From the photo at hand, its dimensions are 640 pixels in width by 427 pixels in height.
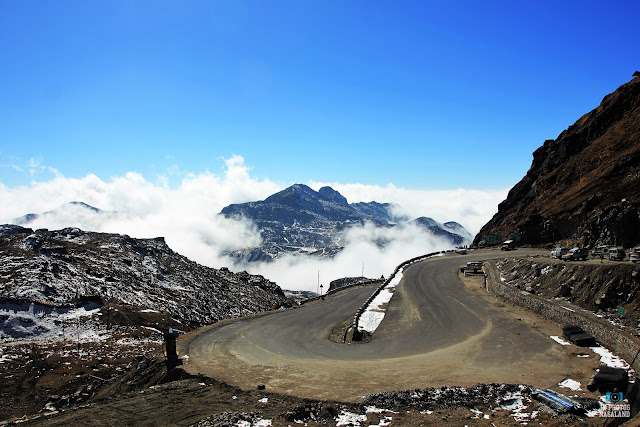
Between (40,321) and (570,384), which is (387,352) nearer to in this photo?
(570,384)

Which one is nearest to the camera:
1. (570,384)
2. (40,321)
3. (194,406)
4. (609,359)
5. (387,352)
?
(194,406)

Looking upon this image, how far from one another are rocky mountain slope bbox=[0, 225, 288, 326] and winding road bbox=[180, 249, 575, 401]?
78.7ft

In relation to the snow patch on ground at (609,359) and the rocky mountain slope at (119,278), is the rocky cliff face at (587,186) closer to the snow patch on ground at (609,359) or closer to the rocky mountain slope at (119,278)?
the snow patch on ground at (609,359)

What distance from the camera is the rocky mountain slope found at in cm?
5353

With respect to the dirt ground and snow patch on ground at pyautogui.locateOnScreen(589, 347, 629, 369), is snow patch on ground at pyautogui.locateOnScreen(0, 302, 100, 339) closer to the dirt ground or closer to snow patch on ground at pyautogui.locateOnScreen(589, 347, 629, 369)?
the dirt ground

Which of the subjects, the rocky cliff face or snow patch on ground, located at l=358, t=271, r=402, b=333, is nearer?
snow patch on ground, located at l=358, t=271, r=402, b=333

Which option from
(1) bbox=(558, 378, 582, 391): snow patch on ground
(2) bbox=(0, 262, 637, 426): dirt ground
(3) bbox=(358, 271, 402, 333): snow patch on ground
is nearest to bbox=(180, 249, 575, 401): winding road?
(1) bbox=(558, 378, 582, 391): snow patch on ground

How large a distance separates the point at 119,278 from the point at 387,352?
5189 centimetres

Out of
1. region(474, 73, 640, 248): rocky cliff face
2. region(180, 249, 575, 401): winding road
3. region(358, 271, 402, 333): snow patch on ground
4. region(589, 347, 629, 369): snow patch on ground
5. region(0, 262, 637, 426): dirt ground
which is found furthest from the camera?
region(474, 73, 640, 248): rocky cliff face

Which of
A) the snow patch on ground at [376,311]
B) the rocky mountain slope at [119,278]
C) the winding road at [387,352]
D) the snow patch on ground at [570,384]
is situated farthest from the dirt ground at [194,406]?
the rocky mountain slope at [119,278]

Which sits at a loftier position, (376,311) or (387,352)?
(376,311)

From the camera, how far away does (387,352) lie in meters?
28.8

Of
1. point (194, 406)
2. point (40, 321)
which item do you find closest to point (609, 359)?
point (194, 406)

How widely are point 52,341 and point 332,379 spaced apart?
1373 inches
